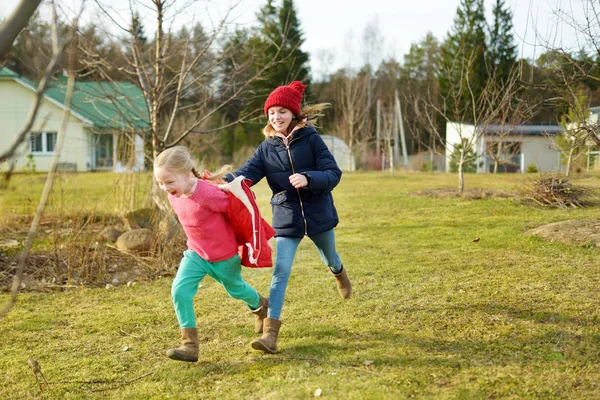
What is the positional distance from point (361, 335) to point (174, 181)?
1.69 meters

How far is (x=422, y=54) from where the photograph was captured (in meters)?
49.9

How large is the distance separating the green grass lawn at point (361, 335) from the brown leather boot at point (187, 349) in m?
0.09

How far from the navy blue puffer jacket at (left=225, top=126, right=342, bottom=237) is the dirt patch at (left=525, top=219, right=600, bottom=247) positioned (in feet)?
13.6

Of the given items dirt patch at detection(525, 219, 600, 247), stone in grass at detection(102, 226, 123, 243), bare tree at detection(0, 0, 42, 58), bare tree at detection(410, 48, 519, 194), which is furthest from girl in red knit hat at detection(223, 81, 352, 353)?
bare tree at detection(410, 48, 519, 194)

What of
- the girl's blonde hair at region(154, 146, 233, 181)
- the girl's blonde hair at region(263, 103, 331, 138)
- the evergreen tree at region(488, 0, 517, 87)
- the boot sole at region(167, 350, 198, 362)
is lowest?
the boot sole at region(167, 350, 198, 362)

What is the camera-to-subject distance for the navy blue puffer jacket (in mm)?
4281

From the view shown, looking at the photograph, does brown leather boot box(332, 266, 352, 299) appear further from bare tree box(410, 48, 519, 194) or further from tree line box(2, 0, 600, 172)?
bare tree box(410, 48, 519, 194)

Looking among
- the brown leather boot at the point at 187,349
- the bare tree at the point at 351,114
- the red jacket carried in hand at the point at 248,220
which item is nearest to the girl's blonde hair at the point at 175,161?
the red jacket carried in hand at the point at 248,220

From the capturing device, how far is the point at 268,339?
3951mm

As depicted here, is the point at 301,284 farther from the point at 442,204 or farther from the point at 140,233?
the point at 442,204

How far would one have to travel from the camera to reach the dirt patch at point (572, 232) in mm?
7164

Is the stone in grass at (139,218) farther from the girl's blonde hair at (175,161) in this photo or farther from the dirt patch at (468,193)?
the dirt patch at (468,193)

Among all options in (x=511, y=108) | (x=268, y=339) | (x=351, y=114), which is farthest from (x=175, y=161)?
(x=351, y=114)

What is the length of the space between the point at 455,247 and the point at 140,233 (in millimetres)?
4016
